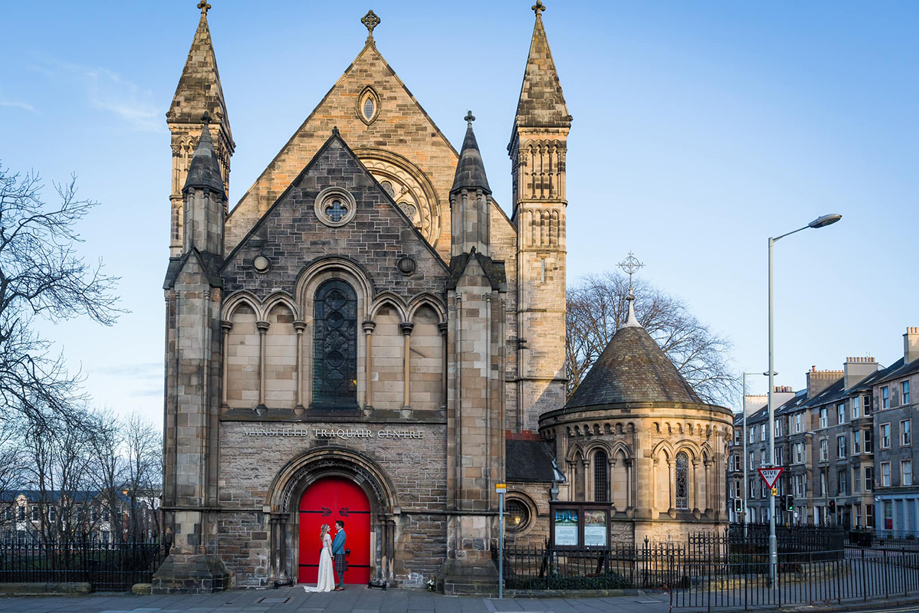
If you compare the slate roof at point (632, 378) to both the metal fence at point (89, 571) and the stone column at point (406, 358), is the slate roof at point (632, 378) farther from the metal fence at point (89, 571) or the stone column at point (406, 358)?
the metal fence at point (89, 571)

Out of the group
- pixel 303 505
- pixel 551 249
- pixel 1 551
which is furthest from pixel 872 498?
pixel 1 551

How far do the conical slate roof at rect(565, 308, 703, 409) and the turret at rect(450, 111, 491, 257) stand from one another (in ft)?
31.4

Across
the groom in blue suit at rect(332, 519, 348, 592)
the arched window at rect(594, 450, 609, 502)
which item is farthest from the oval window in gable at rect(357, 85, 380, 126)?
the groom in blue suit at rect(332, 519, 348, 592)

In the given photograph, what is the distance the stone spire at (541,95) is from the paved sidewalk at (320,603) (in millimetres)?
18926

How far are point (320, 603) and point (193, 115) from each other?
2038cm

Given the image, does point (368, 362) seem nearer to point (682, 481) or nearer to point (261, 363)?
point (261, 363)

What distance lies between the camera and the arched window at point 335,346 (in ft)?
73.2

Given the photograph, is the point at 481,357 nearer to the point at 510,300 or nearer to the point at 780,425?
the point at 510,300

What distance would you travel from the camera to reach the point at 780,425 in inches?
3169

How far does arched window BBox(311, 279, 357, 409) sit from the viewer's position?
22.3m

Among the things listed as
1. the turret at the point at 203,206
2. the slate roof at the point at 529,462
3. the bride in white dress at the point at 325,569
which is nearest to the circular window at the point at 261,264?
the turret at the point at 203,206

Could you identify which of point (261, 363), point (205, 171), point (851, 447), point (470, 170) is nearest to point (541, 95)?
point (470, 170)

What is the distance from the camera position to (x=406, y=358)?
22078mm

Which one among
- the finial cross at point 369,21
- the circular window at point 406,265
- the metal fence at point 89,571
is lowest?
the metal fence at point 89,571
